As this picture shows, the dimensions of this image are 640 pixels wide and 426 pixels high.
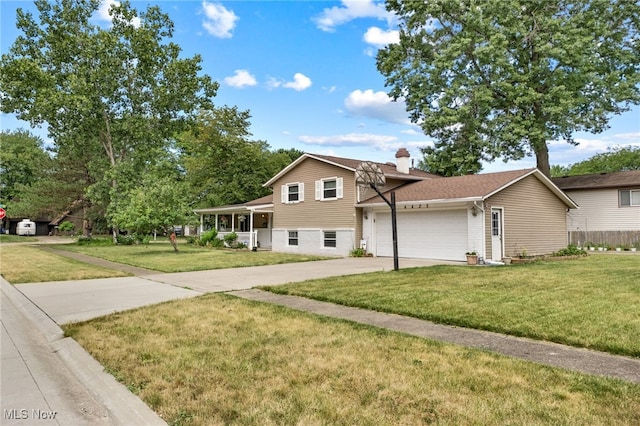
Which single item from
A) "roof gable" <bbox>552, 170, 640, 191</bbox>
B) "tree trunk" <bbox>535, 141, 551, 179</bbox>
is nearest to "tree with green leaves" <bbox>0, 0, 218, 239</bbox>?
"tree trunk" <bbox>535, 141, 551, 179</bbox>

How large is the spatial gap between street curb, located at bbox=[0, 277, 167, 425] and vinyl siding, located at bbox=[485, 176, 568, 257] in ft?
45.0

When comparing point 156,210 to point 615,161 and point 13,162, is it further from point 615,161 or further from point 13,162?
point 615,161

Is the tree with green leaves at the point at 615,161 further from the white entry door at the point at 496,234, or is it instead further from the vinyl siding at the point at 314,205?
the vinyl siding at the point at 314,205

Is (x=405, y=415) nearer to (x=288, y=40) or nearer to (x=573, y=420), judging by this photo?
(x=573, y=420)

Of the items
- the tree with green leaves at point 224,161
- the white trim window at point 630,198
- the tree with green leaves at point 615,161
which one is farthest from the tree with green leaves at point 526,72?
the tree with green leaves at point 615,161

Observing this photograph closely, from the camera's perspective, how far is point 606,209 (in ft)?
77.2

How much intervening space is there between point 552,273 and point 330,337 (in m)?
8.25

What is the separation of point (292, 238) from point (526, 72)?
17.5 metres

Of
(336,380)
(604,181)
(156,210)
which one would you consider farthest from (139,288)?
(604,181)

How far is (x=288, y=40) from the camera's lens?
16.5m

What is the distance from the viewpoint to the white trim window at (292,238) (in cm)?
2302

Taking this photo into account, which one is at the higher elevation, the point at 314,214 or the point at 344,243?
the point at 314,214

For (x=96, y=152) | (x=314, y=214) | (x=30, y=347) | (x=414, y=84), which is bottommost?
(x=30, y=347)

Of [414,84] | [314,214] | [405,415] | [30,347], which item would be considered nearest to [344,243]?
[314,214]
